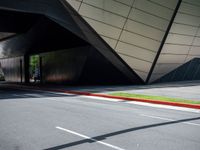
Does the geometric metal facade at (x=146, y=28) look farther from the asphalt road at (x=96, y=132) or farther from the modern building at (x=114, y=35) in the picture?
the asphalt road at (x=96, y=132)

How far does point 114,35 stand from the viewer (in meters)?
26.4

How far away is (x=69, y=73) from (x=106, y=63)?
655 cm

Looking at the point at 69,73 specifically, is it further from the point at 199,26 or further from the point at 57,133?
the point at 57,133

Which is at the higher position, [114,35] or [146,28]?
[146,28]

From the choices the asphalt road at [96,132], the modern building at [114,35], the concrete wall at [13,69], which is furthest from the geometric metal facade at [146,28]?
the concrete wall at [13,69]

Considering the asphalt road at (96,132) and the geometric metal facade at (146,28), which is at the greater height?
the geometric metal facade at (146,28)

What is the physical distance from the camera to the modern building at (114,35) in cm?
2447

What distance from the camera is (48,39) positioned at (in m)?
39.0

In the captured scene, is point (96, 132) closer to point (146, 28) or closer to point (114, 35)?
point (114, 35)

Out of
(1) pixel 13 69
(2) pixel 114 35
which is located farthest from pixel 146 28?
(1) pixel 13 69

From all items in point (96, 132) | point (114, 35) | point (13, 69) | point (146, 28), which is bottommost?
point (96, 132)

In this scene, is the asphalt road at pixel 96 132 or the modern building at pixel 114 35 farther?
the modern building at pixel 114 35

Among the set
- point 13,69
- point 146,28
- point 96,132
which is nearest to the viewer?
point 96,132

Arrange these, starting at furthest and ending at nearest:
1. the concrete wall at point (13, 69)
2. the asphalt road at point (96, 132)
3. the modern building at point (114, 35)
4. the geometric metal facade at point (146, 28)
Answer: the concrete wall at point (13, 69) < the geometric metal facade at point (146, 28) < the modern building at point (114, 35) < the asphalt road at point (96, 132)
